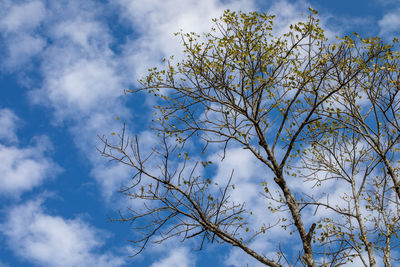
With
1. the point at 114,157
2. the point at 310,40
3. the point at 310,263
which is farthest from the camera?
the point at 310,40

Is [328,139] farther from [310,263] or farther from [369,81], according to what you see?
Answer: [310,263]

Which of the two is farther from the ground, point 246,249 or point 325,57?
point 325,57

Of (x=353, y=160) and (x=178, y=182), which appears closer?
(x=178, y=182)

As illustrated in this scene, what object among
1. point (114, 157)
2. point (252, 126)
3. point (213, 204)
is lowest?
point (213, 204)

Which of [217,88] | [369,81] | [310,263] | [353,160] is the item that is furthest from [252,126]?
[353,160]

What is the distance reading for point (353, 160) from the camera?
43.2ft

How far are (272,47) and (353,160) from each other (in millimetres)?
6179

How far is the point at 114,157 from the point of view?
701cm

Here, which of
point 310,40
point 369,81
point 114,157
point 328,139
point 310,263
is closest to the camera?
point 114,157

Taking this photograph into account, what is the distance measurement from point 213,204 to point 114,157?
2184mm

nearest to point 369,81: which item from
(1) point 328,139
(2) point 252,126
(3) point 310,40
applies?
(1) point 328,139

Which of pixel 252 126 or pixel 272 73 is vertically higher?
pixel 272 73

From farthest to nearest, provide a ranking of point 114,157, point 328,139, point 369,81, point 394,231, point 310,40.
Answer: point 328,139 < point 394,231 < point 369,81 < point 310,40 < point 114,157

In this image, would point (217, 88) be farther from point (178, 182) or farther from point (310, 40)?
point (178, 182)
